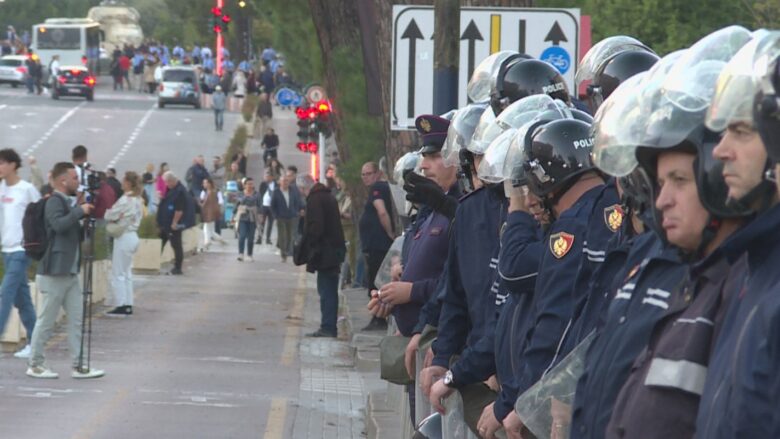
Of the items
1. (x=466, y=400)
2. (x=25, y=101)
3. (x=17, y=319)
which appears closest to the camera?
(x=466, y=400)

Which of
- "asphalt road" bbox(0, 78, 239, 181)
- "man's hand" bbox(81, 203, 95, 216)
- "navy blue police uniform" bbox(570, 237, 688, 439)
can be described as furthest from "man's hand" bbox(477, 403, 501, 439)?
"asphalt road" bbox(0, 78, 239, 181)

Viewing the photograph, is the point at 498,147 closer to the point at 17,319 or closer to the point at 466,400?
the point at 466,400

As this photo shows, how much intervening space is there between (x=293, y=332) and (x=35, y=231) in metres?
5.47

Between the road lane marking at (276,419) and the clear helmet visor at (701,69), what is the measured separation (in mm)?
7516

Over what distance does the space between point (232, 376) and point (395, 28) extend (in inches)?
163

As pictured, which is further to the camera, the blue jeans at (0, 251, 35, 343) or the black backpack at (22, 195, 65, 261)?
the blue jeans at (0, 251, 35, 343)

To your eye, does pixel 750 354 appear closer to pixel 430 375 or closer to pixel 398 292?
pixel 430 375

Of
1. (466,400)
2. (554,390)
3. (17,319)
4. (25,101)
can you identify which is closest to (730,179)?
(554,390)

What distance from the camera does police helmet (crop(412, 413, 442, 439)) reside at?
7074 millimetres

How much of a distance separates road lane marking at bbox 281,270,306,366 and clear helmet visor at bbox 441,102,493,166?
7915 mm

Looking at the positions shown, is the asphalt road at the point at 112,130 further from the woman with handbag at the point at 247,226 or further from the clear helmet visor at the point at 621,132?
the clear helmet visor at the point at 621,132

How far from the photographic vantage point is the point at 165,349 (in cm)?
1620

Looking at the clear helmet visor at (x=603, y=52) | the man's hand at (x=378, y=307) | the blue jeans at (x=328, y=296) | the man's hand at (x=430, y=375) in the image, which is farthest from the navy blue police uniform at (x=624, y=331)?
the blue jeans at (x=328, y=296)

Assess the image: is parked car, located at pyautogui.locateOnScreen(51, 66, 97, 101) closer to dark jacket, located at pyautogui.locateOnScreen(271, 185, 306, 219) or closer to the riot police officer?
dark jacket, located at pyautogui.locateOnScreen(271, 185, 306, 219)
